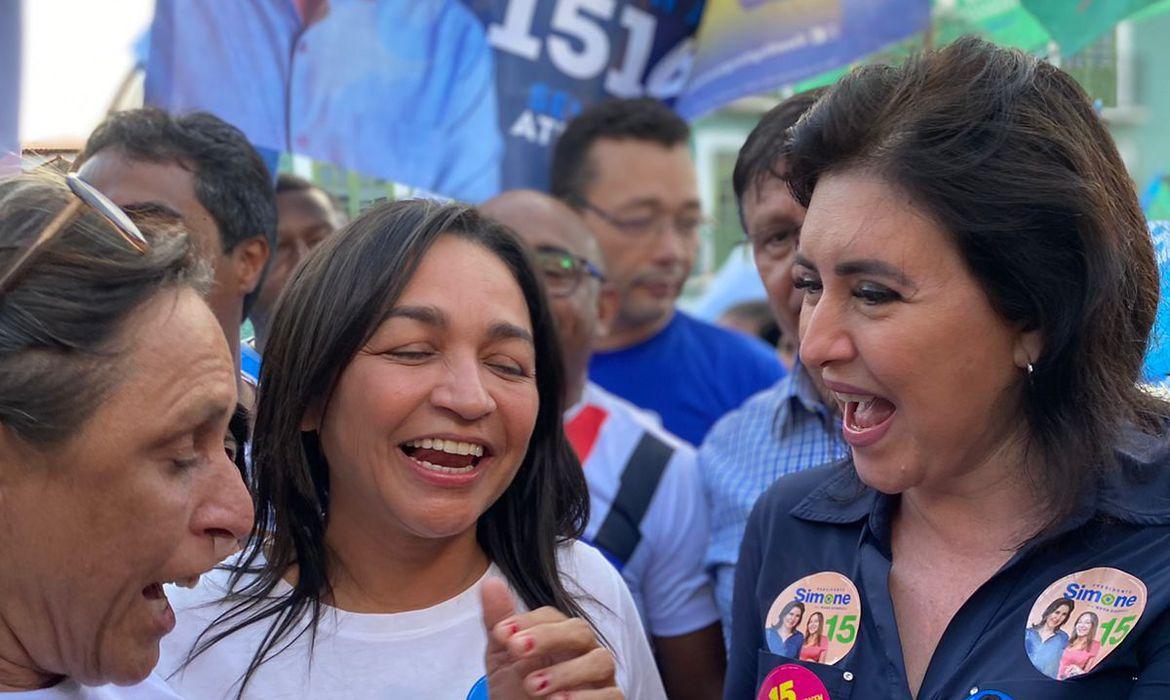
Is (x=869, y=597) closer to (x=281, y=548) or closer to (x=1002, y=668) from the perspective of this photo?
(x=1002, y=668)

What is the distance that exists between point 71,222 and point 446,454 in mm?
928

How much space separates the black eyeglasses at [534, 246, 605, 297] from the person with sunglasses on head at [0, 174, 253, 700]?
2.31m

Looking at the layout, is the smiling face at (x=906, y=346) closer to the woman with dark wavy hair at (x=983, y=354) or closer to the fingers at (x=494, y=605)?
the woman with dark wavy hair at (x=983, y=354)

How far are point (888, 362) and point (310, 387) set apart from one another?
3.50 ft

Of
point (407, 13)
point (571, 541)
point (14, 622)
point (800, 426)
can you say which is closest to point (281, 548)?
point (571, 541)

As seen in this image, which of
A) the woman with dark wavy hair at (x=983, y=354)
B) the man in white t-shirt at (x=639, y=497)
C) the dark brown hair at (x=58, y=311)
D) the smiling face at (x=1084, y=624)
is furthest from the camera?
the man in white t-shirt at (x=639, y=497)

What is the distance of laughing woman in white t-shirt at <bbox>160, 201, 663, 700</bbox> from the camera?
2.40 m

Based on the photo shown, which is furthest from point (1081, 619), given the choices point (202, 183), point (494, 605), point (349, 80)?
point (349, 80)

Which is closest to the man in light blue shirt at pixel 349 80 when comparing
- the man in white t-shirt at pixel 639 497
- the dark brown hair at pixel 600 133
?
the dark brown hair at pixel 600 133

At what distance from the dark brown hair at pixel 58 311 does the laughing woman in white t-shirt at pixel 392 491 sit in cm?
71

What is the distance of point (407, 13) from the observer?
4453 millimetres

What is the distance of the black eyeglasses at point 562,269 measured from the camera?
4230mm

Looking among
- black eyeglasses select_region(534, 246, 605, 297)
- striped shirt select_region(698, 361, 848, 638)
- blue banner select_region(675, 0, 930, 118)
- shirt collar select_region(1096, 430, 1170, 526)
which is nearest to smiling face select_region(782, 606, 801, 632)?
shirt collar select_region(1096, 430, 1170, 526)

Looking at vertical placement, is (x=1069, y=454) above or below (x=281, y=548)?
above
